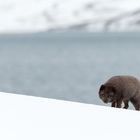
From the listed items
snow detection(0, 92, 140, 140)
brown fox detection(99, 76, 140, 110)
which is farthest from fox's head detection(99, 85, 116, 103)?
snow detection(0, 92, 140, 140)

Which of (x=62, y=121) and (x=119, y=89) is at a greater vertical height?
(x=119, y=89)

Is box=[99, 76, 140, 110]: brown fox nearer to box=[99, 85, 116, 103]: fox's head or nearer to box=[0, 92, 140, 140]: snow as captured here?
box=[99, 85, 116, 103]: fox's head

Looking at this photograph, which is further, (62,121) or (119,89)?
(119,89)

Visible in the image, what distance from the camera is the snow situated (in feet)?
18.7

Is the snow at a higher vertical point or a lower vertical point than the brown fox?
lower

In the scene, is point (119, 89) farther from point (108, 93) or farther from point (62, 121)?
point (62, 121)

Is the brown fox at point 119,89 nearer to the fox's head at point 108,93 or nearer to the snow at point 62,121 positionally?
the fox's head at point 108,93

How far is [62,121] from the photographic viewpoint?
627cm

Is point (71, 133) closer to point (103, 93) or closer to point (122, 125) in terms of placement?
point (122, 125)

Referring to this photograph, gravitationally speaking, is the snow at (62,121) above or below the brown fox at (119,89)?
below

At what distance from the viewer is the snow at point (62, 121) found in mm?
5707

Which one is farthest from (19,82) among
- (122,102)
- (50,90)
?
(122,102)

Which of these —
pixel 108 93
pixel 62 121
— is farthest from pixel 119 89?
pixel 62 121

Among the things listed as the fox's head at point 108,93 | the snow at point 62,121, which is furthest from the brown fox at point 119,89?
the snow at point 62,121
